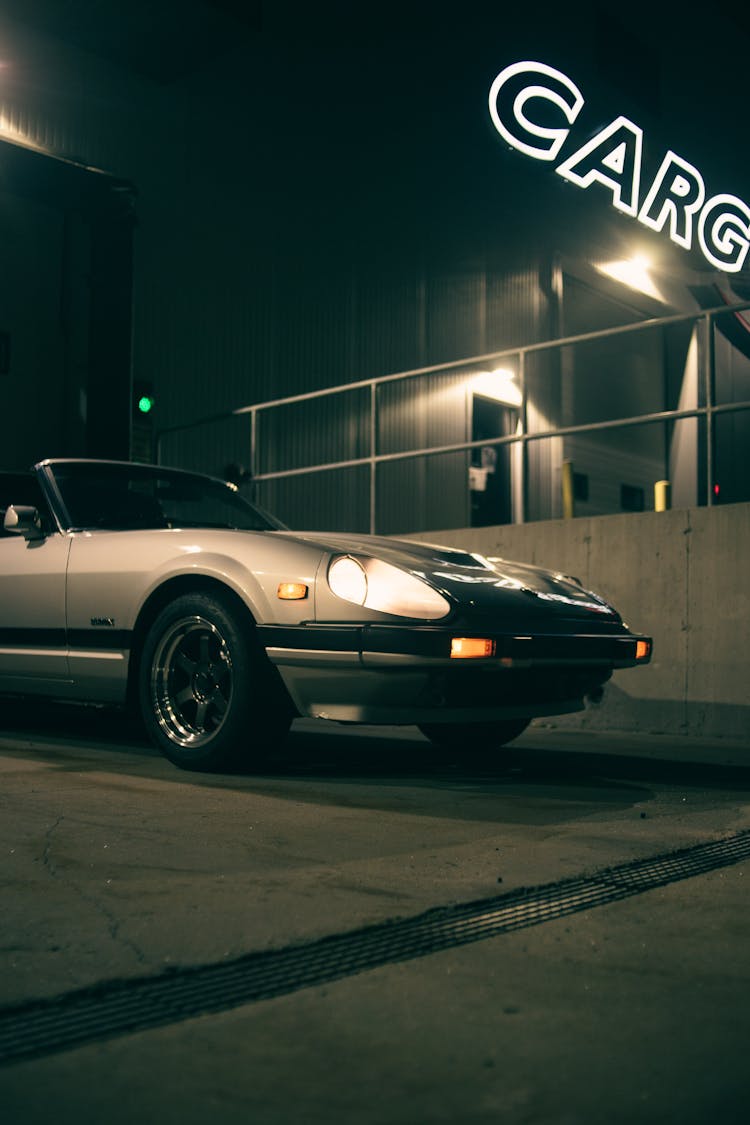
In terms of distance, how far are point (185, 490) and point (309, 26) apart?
9159 millimetres

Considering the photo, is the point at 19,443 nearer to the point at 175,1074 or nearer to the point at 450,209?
the point at 450,209

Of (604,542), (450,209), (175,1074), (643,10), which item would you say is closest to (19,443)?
(604,542)

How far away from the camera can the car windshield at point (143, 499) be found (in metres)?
5.93

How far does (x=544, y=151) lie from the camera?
15320mm

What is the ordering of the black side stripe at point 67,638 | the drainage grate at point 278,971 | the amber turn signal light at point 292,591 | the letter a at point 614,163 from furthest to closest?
the letter a at point 614,163
the black side stripe at point 67,638
the amber turn signal light at point 292,591
the drainage grate at point 278,971

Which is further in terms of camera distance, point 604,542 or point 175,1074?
point 604,542

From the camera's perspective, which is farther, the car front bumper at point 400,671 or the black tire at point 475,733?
the black tire at point 475,733

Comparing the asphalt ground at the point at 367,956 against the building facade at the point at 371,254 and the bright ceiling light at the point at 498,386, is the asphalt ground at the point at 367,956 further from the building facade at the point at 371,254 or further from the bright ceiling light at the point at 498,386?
the bright ceiling light at the point at 498,386

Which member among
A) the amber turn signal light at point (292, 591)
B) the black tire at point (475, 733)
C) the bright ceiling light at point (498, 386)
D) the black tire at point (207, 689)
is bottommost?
the black tire at point (475, 733)

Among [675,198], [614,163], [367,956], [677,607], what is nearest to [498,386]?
[614,163]

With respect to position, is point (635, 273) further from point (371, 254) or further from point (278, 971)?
point (278, 971)

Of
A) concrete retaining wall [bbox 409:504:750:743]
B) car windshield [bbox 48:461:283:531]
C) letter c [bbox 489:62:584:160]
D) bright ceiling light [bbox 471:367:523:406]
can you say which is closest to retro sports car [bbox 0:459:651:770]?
car windshield [bbox 48:461:283:531]

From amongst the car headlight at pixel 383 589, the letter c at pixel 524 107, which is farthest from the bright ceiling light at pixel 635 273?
the car headlight at pixel 383 589

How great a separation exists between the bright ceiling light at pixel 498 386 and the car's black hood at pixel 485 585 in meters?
10.4
